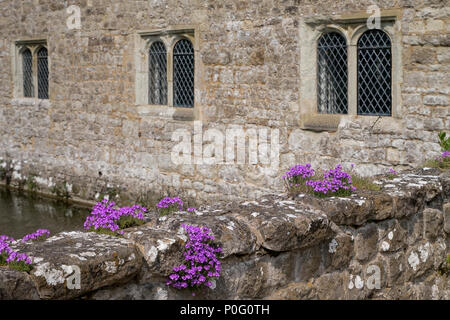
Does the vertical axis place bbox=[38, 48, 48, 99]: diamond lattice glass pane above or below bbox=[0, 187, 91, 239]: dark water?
above

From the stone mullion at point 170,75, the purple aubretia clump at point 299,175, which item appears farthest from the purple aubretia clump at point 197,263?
the stone mullion at point 170,75

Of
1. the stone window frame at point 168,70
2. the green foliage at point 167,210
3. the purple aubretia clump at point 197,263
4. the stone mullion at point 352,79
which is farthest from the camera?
the stone window frame at point 168,70

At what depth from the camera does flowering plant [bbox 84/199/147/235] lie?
11.9 feet

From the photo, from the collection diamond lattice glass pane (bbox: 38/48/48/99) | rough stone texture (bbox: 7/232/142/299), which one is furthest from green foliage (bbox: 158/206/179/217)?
diamond lattice glass pane (bbox: 38/48/48/99)

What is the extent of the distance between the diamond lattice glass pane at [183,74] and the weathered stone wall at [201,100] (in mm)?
371

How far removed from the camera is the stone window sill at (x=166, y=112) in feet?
33.7

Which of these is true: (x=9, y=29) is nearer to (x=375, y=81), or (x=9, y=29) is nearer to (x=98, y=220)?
(x=375, y=81)

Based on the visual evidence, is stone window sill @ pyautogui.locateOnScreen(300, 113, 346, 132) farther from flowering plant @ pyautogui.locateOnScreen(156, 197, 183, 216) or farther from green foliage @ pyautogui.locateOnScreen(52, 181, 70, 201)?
green foliage @ pyautogui.locateOnScreen(52, 181, 70, 201)

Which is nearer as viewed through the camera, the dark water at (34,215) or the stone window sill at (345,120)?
the stone window sill at (345,120)


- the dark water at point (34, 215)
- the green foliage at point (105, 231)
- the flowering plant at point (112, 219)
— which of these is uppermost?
the flowering plant at point (112, 219)

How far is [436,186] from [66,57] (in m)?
8.90

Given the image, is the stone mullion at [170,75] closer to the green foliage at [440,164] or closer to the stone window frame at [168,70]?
the stone window frame at [168,70]

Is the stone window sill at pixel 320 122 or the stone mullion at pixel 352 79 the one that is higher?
the stone mullion at pixel 352 79

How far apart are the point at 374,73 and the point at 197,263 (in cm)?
531
